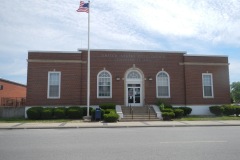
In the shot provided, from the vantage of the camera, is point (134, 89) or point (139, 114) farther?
point (134, 89)

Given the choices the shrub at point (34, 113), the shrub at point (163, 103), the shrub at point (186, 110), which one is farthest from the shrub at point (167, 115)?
the shrub at point (34, 113)

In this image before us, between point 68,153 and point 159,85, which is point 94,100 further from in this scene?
point 68,153

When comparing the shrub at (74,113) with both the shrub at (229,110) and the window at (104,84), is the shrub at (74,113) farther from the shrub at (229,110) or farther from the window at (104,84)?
the shrub at (229,110)

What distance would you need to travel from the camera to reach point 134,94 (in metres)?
29.7

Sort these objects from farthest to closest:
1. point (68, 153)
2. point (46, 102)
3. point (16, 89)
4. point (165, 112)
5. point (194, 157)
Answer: point (16, 89) → point (46, 102) → point (165, 112) → point (68, 153) → point (194, 157)

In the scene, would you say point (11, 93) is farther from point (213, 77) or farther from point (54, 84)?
point (213, 77)

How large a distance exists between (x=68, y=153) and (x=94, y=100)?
20.1 meters

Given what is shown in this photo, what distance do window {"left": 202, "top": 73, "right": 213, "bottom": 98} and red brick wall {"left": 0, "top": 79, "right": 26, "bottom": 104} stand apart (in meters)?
26.2

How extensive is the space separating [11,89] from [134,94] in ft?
68.5

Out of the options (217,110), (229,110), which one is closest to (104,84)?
(217,110)

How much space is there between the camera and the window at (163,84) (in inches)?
1181

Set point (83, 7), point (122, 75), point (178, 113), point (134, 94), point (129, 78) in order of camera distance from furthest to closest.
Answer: point (129, 78)
point (134, 94)
point (122, 75)
point (178, 113)
point (83, 7)

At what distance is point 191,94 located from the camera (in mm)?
30188

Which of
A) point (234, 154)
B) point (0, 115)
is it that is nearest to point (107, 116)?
point (0, 115)
